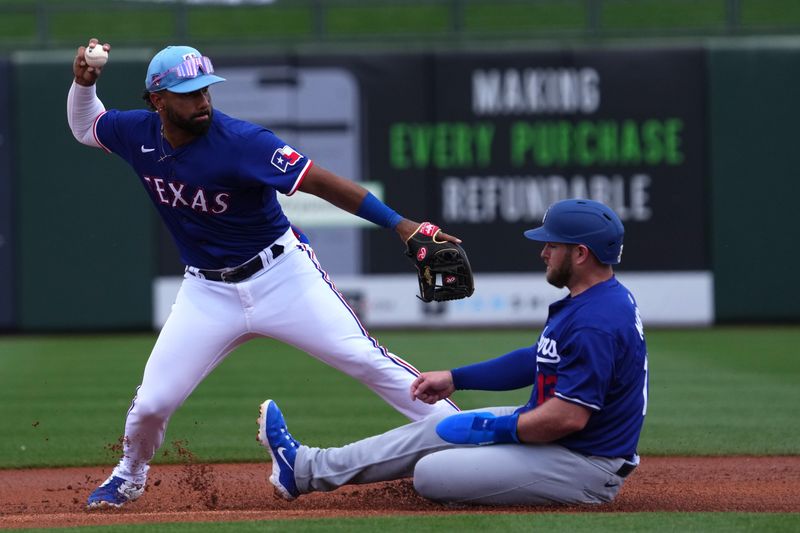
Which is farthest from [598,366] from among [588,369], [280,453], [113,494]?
[113,494]

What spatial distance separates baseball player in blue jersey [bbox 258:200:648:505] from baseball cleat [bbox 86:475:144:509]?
1226 mm

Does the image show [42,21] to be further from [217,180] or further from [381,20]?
[217,180]

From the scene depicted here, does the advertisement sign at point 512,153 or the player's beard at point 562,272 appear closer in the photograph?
the player's beard at point 562,272

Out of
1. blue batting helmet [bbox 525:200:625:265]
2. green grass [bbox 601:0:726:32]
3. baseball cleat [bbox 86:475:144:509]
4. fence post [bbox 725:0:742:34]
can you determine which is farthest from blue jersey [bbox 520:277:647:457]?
green grass [bbox 601:0:726:32]

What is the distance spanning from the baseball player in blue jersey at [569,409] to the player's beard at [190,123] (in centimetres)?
132

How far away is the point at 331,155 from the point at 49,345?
12.4 ft

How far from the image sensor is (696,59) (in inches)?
562

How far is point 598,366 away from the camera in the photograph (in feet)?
13.7

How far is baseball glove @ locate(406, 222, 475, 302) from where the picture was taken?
4.69 m

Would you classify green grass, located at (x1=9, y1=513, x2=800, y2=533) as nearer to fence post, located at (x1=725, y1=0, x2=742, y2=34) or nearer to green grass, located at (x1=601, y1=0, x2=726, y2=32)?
fence post, located at (x1=725, y1=0, x2=742, y2=34)

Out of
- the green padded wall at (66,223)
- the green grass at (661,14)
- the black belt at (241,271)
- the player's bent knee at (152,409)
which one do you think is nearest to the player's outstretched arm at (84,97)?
the black belt at (241,271)

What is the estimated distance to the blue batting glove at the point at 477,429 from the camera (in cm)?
440

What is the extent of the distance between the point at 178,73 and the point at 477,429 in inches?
70.1

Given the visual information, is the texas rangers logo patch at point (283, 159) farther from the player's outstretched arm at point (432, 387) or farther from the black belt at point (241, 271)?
the player's outstretched arm at point (432, 387)
